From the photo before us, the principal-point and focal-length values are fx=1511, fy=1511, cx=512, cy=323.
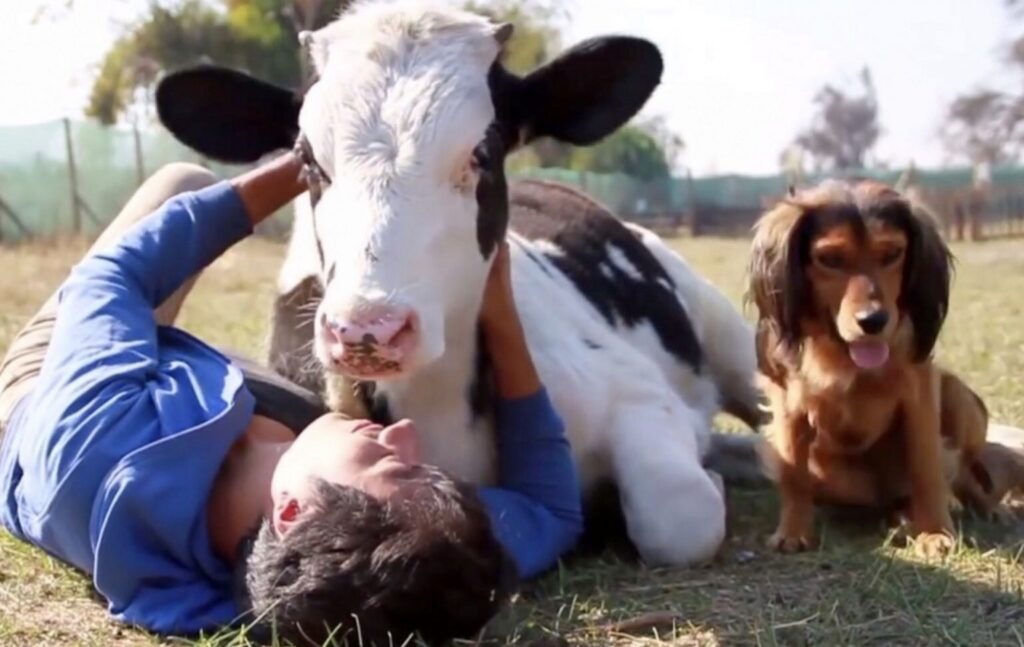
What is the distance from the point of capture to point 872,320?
13.4 ft

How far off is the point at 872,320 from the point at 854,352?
187 millimetres

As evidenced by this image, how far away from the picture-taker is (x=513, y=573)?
3137mm

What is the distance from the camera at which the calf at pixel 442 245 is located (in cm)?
339

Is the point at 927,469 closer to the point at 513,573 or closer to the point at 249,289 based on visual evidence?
the point at 513,573

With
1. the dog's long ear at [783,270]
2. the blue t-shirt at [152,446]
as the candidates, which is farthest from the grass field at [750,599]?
the dog's long ear at [783,270]

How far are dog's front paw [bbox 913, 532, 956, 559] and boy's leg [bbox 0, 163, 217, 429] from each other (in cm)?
225

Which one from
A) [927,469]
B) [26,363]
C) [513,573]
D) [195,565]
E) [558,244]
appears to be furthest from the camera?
[558,244]

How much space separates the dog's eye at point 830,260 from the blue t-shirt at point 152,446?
91cm

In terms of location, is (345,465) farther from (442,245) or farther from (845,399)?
(845,399)

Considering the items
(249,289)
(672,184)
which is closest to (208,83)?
(249,289)

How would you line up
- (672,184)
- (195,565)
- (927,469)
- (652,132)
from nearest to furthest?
1. (195,565)
2. (927,469)
3. (672,184)
4. (652,132)

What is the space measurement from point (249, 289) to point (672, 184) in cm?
2305

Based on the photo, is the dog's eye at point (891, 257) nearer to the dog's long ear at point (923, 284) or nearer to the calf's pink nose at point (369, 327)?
the dog's long ear at point (923, 284)

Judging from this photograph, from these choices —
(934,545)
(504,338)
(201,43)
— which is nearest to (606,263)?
(504,338)
